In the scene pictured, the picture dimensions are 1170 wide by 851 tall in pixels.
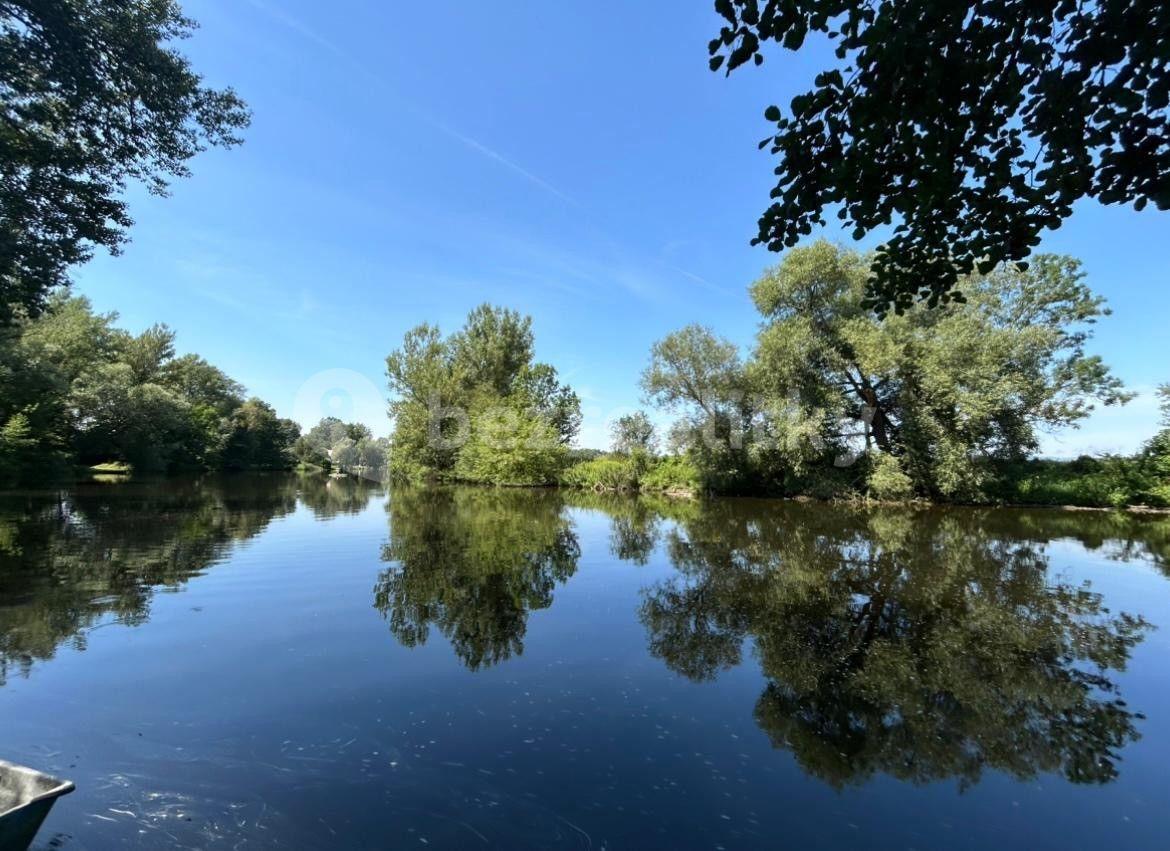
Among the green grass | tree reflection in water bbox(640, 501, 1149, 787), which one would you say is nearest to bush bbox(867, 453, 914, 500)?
tree reflection in water bbox(640, 501, 1149, 787)

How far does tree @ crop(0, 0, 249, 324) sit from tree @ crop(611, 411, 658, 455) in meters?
28.5

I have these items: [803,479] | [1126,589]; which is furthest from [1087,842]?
[803,479]

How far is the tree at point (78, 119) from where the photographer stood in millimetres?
8180

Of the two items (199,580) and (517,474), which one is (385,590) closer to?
(199,580)

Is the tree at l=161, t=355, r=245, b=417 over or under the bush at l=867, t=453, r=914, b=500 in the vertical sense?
over

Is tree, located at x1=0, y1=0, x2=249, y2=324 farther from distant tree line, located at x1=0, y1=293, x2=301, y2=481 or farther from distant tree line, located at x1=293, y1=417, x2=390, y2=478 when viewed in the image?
distant tree line, located at x1=293, y1=417, x2=390, y2=478

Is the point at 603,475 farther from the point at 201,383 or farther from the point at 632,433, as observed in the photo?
the point at 201,383

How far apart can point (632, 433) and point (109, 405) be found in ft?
112

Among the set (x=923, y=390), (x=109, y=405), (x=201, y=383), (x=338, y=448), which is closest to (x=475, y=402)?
(x=109, y=405)

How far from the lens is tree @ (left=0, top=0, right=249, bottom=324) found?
26.8ft

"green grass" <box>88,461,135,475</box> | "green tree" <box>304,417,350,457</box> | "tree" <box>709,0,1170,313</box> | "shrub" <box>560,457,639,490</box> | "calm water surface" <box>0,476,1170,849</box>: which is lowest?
"calm water surface" <box>0,476,1170,849</box>

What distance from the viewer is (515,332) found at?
40.4m

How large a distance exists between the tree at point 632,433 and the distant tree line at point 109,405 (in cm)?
2904

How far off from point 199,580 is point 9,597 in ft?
6.41
